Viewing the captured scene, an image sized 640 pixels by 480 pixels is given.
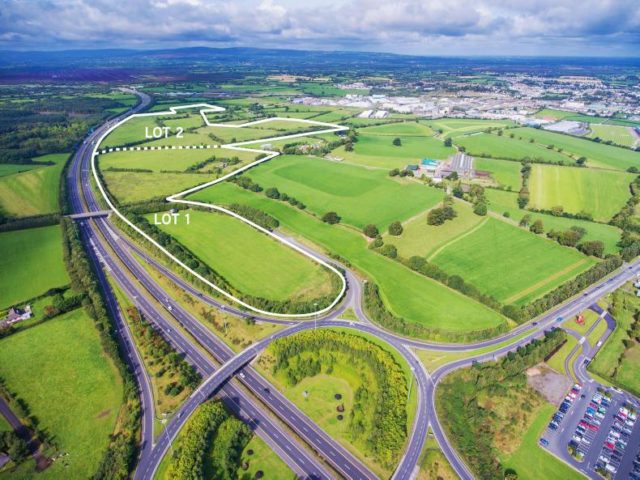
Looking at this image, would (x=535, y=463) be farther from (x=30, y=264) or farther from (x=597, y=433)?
(x=30, y=264)

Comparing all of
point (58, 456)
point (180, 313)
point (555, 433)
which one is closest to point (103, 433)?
point (58, 456)

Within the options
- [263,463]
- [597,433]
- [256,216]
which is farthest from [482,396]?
[256,216]

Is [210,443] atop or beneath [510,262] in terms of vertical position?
atop

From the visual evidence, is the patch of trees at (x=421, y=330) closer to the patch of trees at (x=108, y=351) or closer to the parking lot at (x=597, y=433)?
the parking lot at (x=597, y=433)

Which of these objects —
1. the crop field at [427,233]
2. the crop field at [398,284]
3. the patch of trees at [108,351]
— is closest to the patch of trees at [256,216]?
the crop field at [398,284]

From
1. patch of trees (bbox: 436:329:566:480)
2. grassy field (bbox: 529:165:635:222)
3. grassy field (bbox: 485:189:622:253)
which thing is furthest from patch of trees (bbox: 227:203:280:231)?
grassy field (bbox: 529:165:635:222)
